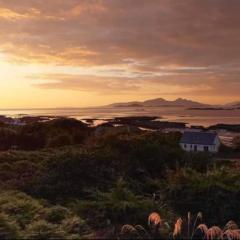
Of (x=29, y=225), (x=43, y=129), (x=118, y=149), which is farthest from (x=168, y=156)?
(x=43, y=129)

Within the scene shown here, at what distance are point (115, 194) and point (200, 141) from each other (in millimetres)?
53572

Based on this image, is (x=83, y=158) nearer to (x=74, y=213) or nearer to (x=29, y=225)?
(x=74, y=213)

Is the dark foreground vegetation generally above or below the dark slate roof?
above

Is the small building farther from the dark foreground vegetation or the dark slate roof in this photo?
the dark foreground vegetation

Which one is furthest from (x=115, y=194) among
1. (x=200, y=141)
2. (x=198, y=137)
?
(x=198, y=137)

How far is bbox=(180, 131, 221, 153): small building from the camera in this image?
62.7 metres

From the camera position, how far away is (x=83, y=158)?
58.0 ft

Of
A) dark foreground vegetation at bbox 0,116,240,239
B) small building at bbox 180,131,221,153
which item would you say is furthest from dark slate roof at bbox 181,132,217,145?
dark foreground vegetation at bbox 0,116,240,239

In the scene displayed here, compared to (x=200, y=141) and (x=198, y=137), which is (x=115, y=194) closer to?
(x=200, y=141)

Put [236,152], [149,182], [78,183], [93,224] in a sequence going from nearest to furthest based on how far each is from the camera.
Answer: [93,224]
[78,183]
[149,182]
[236,152]

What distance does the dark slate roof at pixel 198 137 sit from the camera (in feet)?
209

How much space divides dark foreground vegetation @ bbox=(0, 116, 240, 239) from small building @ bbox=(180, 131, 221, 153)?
40296 mm

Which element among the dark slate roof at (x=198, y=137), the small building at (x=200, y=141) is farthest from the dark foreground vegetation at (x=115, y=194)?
the dark slate roof at (x=198, y=137)

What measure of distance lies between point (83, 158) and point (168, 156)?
4.92m
